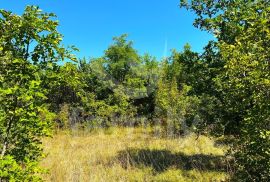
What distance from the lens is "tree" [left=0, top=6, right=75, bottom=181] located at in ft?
16.0

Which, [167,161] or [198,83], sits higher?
[198,83]

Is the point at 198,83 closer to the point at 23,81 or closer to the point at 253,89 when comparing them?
the point at 253,89

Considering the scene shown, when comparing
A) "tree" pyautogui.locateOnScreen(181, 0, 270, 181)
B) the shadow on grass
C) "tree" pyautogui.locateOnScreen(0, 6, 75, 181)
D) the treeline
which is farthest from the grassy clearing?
"tree" pyautogui.locateOnScreen(0, 6, 75, 181)

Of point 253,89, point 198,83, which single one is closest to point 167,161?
point 198,83

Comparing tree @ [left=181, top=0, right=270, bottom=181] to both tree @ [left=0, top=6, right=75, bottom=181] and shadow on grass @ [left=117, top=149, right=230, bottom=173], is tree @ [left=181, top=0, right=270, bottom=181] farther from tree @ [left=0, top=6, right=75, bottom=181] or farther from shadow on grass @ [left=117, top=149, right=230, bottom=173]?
shadow on grass @ [left=117, top=149, right=230, bottom=173]

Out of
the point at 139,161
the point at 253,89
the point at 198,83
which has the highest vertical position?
the point at 198,83

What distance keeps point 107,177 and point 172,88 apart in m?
12.3

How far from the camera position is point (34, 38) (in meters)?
5.07

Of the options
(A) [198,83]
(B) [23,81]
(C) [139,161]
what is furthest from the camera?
(C) [139,161]

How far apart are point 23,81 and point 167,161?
9.00m

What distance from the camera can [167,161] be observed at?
13.1m

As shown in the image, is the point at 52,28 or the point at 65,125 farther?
the point at 65,125

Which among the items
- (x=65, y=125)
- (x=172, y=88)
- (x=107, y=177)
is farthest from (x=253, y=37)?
(x=65, y=125)

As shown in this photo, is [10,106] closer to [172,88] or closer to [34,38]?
[34,38]
